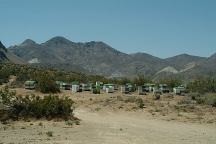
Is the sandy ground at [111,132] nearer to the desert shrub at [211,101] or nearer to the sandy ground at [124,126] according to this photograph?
the sandy ground at [124,126]

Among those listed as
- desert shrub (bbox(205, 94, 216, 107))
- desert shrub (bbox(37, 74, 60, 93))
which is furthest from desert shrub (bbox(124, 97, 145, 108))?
desert shrub (bbox(37, 74, 60, 93))

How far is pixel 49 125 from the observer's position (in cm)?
3662

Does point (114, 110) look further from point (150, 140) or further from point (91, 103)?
point (150, 140)

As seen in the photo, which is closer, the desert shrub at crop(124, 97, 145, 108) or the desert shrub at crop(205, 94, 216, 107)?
the desert shrub at crop(124, 97, 145, 108)

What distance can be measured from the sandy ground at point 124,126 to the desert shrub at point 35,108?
4.31 ft

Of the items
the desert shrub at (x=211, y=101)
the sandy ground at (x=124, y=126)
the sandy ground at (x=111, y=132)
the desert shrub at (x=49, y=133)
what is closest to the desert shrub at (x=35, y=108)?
the sandy ground at (x=124, y=126)

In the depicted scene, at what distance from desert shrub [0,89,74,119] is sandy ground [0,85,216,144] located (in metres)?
1.31

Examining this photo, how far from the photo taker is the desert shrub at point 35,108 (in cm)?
3956

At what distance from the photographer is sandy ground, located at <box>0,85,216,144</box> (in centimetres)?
3046

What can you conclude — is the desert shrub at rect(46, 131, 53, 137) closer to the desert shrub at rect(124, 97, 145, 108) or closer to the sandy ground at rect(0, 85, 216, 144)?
the sandy ground at rect(0, 85, 216, 144)

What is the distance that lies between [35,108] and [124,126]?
24.1 ft

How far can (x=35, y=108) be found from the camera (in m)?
39.8

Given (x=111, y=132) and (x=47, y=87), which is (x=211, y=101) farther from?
(x=111, y=132)

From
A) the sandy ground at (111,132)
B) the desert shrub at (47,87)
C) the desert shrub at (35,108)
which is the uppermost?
the desert shrub at (47,87)
